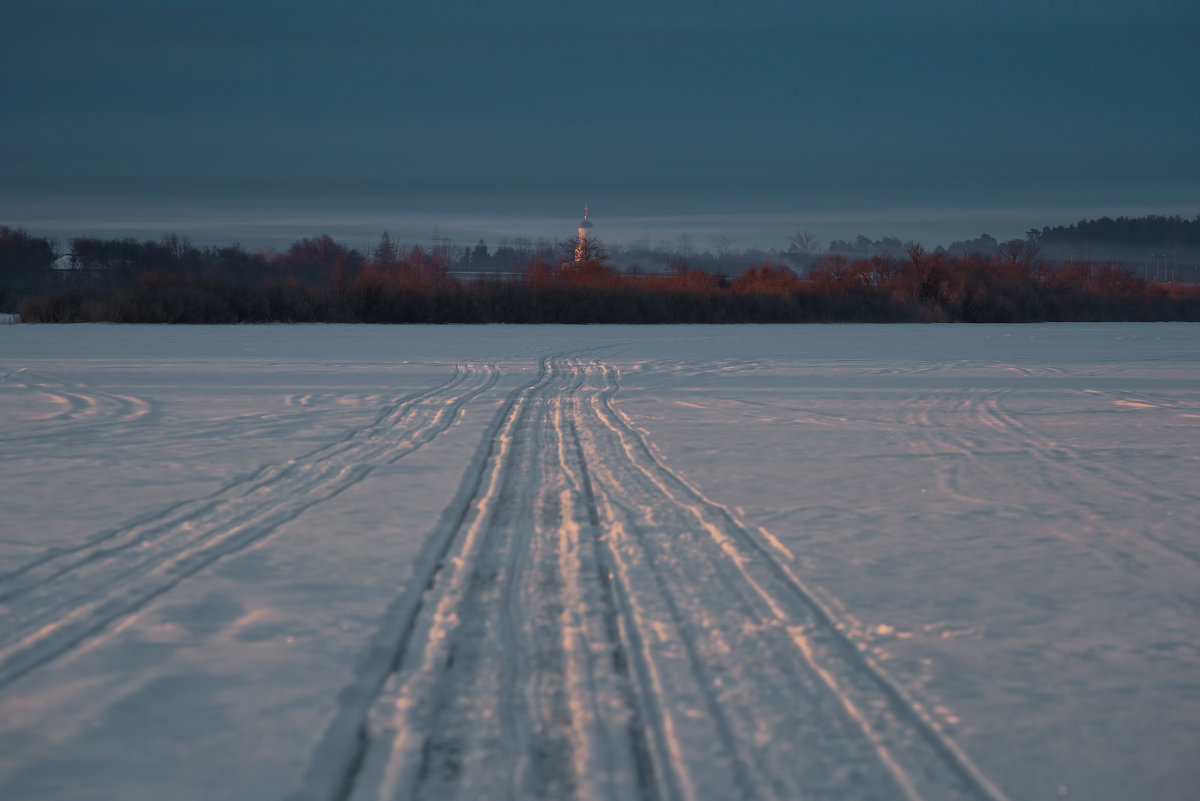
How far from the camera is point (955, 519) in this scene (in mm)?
5594

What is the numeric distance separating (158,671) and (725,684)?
1970 millimetres

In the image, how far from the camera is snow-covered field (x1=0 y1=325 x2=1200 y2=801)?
2662 mm

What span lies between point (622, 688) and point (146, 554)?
2801 millimetres

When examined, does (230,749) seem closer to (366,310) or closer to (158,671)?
(158,671)

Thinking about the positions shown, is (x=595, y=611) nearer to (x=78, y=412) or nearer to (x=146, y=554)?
(x=146, y=554)

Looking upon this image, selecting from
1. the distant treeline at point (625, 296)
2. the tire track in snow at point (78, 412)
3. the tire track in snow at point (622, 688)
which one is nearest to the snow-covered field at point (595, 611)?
the tire track in snow at point (622, 688)

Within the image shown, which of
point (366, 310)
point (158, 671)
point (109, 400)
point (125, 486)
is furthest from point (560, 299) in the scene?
point (158, 671)

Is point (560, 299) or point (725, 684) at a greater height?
point (560, 299)

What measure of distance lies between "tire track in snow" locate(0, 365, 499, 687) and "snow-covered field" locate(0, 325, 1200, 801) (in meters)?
0.02

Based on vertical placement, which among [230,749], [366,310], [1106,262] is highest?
[1106,262]

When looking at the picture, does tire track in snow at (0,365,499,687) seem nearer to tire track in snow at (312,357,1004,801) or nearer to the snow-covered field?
the snow-covered field

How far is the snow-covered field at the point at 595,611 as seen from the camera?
105 inches

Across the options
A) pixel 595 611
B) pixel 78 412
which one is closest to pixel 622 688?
pixel 595 611

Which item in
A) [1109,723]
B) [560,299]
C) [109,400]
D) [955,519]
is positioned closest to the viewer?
[1109,723]
